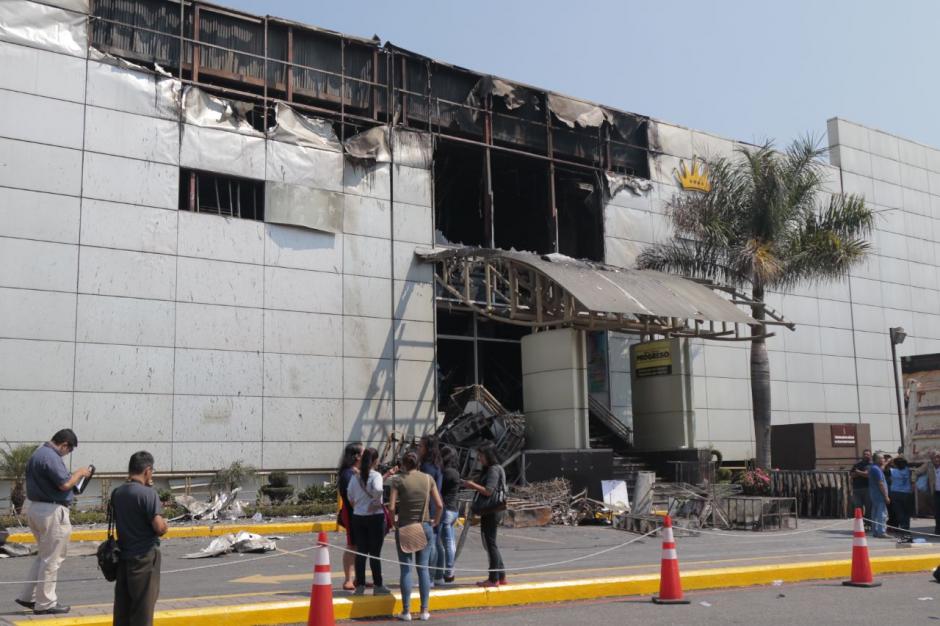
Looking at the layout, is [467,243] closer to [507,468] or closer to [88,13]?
[507,468]

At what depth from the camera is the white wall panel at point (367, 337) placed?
24719 mm

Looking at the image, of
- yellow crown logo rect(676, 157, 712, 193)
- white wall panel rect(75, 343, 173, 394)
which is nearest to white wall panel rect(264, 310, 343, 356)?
white wall panel rect(75, 343, 173, 394)

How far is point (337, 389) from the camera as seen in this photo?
24312mm

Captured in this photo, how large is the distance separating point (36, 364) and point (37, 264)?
217 cm

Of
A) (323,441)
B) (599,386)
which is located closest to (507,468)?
(323,441)

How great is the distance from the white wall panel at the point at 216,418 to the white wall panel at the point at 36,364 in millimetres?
2542

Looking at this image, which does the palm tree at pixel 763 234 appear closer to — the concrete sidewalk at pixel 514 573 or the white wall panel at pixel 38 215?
the concrete sidewalk at pixel 514 573

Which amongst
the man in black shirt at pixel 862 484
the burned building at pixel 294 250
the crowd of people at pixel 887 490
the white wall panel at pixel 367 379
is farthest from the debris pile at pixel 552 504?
the crowd of people at pixel 887 490

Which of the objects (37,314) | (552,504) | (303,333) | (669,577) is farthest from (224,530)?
(669,577)

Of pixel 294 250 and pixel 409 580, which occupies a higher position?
pixel 294 250

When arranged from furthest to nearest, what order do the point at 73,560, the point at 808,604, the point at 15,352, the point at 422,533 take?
the point at 15,352 < the point at 73,560 < the point at 808,604 < the point at 422,533

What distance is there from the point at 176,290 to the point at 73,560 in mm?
8556

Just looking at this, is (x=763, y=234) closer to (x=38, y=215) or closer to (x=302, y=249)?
(x=302, y=249)

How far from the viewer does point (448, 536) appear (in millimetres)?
11570
